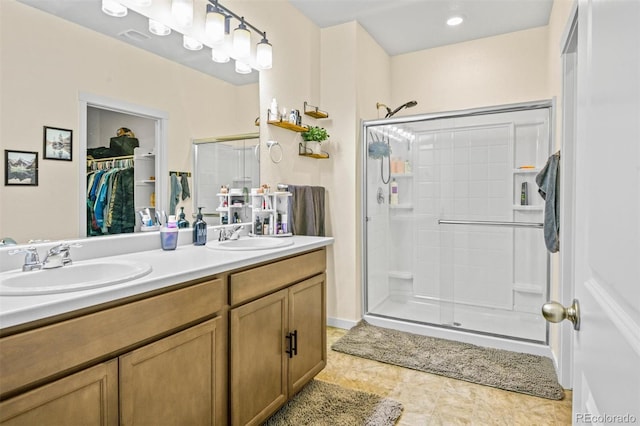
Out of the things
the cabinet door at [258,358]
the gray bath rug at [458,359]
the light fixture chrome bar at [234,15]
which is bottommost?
the gray bath rug at [458,359]

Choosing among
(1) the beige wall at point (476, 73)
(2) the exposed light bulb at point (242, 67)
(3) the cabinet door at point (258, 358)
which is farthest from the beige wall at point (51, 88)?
(1) the beige wall at point (476, 73)

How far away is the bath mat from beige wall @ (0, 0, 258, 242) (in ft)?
4.39

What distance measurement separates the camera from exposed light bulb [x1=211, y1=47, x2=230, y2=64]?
2152mm

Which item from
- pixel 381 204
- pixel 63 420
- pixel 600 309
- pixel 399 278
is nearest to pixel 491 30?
pixel 381 204

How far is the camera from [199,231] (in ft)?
6.48

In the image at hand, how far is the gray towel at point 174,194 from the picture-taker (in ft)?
6.25

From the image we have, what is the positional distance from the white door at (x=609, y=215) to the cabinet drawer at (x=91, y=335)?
1.14 meters

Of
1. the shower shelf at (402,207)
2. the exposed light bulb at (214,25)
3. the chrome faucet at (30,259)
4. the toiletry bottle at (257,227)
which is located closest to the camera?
the chrome faucet at (30,259)

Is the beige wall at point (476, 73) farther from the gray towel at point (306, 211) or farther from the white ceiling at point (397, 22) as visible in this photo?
the gray towel at point (306, 211)

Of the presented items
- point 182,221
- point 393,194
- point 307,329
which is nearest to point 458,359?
point 307,329

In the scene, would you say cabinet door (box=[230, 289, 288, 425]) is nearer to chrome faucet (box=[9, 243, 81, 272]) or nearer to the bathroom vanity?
the bathroom vanity

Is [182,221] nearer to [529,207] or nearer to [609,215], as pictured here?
[609,215]

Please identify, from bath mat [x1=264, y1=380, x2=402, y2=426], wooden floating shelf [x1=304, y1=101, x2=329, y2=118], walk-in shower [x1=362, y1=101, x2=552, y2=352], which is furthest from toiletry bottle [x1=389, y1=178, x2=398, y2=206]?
bath mat [x1=264, y1=380, x2=402, y2=426]

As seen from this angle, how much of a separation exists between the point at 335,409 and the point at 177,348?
103 cm
